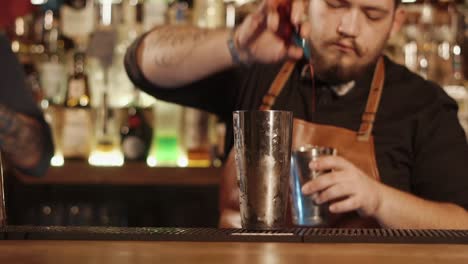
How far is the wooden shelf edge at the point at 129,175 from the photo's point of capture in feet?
9.57

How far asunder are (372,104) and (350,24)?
0.66 feet

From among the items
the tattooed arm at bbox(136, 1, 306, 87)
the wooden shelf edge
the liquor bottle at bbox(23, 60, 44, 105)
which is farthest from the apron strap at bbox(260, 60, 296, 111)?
the liquor bottle at bbox(23, 60, 44, 105)

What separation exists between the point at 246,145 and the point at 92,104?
87.2 inches

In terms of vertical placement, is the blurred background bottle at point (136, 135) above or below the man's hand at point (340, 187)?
above

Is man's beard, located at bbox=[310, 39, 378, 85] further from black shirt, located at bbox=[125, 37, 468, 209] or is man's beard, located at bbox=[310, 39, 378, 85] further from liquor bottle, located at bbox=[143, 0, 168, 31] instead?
liquor bottle, located at bbox=[143, 0, 168, 31]

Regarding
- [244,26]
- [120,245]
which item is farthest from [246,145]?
[244,26]

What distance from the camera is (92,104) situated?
320 centimetres

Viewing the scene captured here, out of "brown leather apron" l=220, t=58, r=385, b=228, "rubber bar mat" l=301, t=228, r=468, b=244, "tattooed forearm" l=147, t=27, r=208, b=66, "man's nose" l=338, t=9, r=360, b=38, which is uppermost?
"man's nose" l=338, t=9, r=360, b=38

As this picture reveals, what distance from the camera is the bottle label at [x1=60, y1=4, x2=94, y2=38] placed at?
3.15 meters

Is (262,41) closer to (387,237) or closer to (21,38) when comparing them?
(387,237)

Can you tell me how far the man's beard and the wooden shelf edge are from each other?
42.7 inches

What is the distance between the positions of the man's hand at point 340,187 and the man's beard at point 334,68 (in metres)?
0.41

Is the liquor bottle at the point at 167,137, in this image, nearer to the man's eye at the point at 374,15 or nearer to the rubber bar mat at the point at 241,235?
the man's eye at the point at 374,15

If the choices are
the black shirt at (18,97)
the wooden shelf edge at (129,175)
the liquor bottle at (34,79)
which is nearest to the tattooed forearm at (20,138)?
the black shirt at (18,97)
